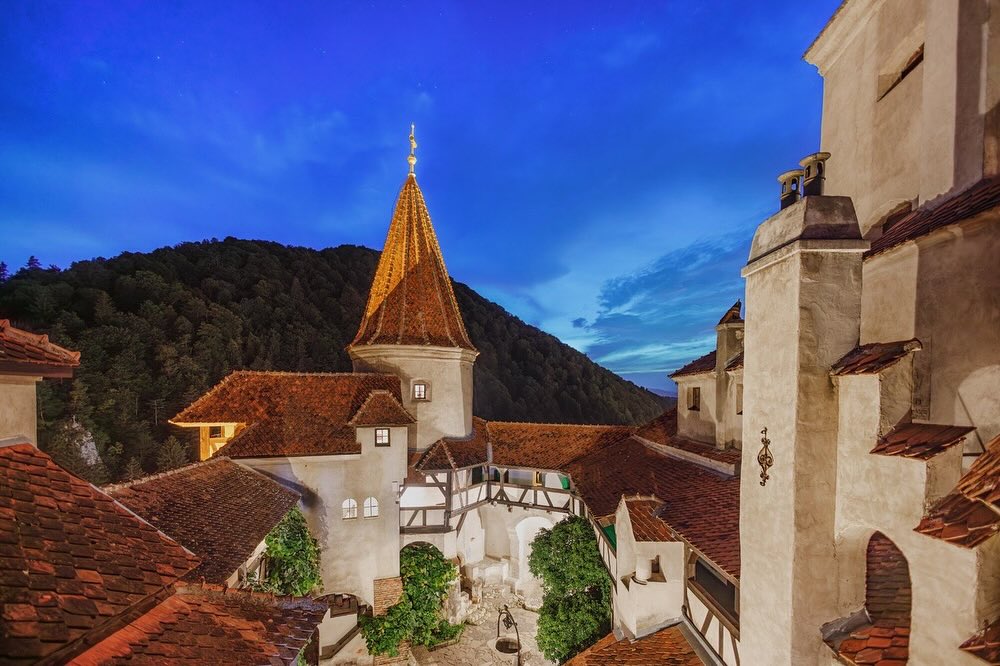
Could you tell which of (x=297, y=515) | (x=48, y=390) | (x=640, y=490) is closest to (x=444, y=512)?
(x=297, y=515)

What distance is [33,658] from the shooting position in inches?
105

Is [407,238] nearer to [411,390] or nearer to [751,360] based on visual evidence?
[411,390]

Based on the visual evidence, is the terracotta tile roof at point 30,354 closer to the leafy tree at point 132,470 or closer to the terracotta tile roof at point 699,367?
the terracotta tile roof at point 699,367

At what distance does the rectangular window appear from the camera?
1117 cm

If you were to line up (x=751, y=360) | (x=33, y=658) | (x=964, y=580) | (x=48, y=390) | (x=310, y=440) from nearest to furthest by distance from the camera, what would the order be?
(x=964, y=580)
(x=33, y=658)
(x=751, y=360)
(x=310, y=440)
(x=48, y=390)

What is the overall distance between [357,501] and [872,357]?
1280cm

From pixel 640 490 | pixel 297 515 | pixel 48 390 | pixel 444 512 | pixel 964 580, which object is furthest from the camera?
pixel 48 390

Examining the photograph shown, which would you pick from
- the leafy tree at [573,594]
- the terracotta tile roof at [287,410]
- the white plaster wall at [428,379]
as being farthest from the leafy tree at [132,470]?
the leafy tree at [573,594]

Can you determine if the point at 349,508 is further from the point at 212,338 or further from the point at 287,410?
the point at 212,338

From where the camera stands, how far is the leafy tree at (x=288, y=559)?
9.93 metres

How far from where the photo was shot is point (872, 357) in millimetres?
3258

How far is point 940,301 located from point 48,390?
38707 mm

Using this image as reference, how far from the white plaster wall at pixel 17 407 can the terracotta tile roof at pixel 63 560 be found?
18 centimetres

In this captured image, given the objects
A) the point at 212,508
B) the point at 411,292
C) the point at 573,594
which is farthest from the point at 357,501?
the point at 411,292
